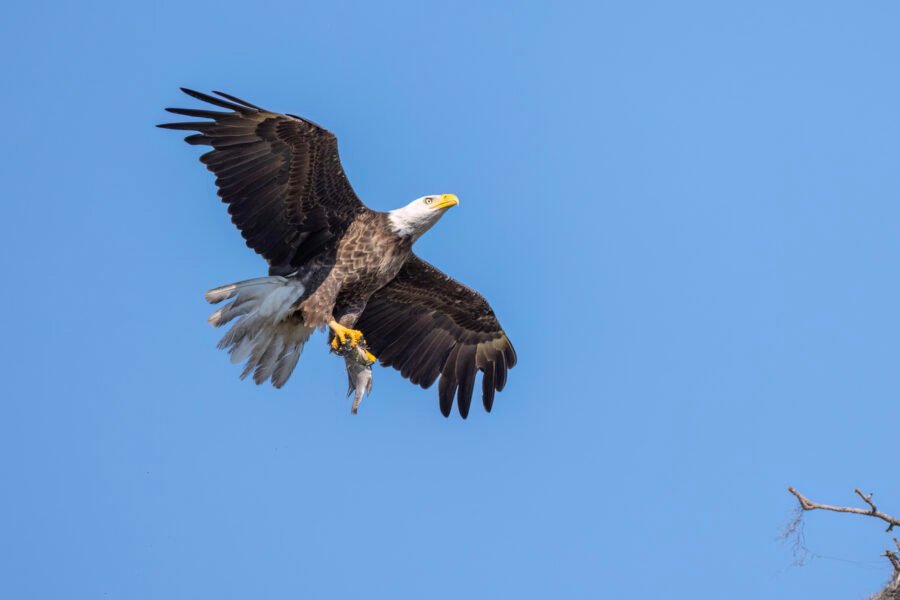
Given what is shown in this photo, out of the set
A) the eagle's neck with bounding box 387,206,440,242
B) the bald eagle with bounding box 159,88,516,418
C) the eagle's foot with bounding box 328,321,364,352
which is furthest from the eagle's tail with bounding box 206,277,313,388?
the eagle's neck with bounding box 387,206,440,242

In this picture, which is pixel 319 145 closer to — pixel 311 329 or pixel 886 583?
pixel 311 329

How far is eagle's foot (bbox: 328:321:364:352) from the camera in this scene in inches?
440

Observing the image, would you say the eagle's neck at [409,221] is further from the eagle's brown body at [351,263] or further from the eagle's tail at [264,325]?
the eagle's tail at [264,325]

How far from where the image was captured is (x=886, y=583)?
30.0ft

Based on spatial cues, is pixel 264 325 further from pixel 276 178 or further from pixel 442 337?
pixel 442 337

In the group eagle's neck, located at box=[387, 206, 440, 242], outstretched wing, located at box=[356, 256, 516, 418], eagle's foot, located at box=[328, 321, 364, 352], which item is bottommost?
eagle's foot, located at box=[328, 321, 364, 352]

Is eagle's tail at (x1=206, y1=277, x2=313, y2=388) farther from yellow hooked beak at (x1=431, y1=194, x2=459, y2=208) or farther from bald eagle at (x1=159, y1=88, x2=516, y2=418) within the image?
yellow hooked beak at (x1=431, y1=194, x2=459, y2=208)

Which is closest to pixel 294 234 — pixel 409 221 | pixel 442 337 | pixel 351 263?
pixel 351 263

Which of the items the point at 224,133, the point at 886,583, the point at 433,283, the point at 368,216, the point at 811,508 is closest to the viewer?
the point at 811,508

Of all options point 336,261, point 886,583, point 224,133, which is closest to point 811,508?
point 886,583

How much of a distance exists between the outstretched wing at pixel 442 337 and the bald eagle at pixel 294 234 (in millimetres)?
328

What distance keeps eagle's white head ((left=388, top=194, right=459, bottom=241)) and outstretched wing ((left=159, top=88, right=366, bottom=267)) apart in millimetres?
392

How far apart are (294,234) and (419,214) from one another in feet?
3.98

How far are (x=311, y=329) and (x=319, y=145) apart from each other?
1.87 metres
